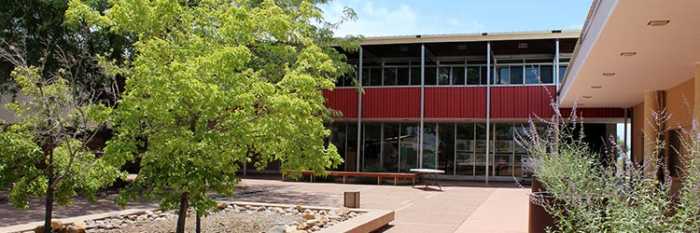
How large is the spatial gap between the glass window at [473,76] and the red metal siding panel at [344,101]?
4.46m

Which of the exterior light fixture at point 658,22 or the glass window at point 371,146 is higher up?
the exterior light fixture at point 658,22

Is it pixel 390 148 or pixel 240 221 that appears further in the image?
pixel 390 148

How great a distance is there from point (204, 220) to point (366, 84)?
15242mm

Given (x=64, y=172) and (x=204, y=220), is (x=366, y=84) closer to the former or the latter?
(x=204, y=220)

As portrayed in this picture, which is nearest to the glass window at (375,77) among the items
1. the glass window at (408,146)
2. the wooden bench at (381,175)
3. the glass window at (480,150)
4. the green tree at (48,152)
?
the glass window at (408,146)

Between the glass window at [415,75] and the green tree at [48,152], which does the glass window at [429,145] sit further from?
the green tree at [48,152]

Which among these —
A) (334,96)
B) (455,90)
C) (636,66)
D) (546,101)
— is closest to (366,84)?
(334,96)

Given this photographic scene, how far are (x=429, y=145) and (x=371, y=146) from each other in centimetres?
238

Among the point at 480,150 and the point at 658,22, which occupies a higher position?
the point at 658,22

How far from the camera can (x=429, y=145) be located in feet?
79.6

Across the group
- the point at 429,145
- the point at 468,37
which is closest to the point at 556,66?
the point at 468,37

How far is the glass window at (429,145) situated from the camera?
24125 millimetres

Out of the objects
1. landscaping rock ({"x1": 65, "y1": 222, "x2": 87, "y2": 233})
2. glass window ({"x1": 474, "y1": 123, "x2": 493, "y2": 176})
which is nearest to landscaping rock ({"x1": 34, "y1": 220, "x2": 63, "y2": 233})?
landscaping rock ({"x1": 65, "y1": 222, "x2": 87, "y2": 233})

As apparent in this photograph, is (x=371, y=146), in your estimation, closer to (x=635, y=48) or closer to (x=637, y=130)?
(x=637, y=130)
